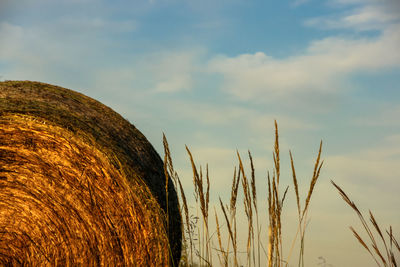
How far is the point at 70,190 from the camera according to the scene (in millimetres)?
3162

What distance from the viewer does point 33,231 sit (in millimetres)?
3326

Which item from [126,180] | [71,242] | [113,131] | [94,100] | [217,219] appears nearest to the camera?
[217,219]

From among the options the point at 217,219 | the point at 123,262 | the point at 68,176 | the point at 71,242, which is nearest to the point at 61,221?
the point at 71,242

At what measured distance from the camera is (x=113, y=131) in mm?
3447

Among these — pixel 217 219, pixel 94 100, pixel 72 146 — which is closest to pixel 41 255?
pixel 72 146

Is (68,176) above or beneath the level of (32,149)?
beneath

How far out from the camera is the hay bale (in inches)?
119

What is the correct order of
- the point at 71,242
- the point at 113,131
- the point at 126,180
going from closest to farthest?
the point at 126,180 < the point at 71,242 < the point at 113,131

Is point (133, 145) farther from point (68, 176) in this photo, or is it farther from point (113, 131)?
point (68, 176)

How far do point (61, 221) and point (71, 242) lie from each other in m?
0.18

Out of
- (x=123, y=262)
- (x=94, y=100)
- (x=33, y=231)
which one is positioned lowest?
(x=123, y=262)

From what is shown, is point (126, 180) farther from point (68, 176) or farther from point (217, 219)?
point (217, 219)

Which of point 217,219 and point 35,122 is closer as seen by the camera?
point 217,219

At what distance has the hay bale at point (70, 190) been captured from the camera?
3.01 metres
